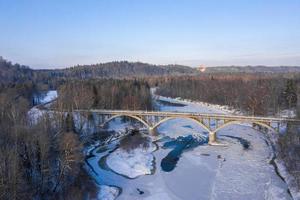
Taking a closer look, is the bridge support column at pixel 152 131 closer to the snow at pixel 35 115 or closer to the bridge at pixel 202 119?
the bridge at pixel 202 119

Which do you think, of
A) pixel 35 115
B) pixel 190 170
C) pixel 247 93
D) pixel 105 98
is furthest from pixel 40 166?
pixel 247 93

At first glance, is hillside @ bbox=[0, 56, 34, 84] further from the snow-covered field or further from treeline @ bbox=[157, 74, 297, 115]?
the snow-covered field

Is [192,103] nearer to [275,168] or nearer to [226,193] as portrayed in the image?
[275,168]

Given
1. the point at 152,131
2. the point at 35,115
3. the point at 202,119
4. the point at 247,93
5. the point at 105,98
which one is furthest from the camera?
the point at 247,93

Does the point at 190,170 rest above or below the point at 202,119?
below

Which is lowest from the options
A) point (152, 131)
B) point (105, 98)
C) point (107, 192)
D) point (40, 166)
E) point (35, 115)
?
point (107, 192)

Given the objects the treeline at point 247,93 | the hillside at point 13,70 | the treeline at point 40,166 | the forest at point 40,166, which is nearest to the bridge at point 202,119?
the treeline at point 247,93

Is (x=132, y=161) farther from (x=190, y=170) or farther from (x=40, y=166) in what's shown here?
(x=40, y=166)
